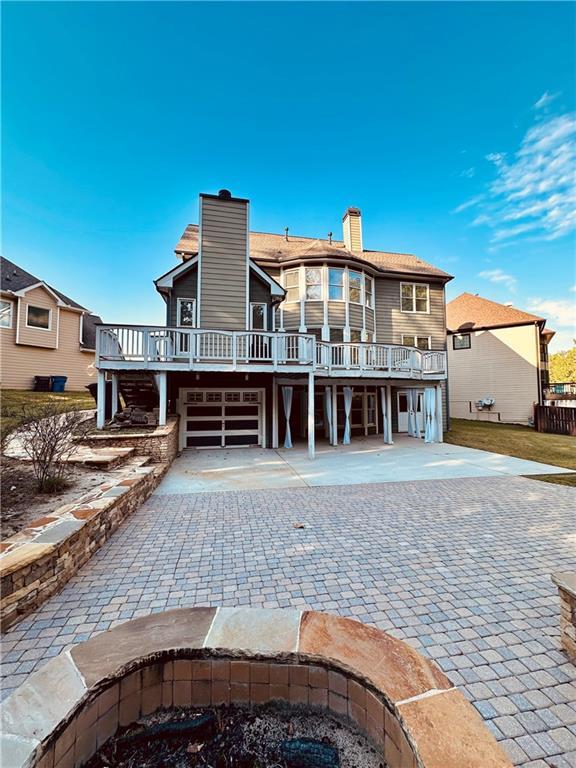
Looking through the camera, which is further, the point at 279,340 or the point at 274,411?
the point at 274,411

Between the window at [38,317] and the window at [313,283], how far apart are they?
13.9 m

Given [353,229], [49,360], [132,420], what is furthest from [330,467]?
[49,360]

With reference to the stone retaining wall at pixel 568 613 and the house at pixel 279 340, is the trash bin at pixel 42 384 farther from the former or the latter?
the stone retaining wall at pixel 568 613

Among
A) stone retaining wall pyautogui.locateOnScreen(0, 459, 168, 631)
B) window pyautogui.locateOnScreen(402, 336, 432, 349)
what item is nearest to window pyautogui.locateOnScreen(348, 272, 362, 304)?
window pyautogui.locateOnScreen(402, 336, 432, 349)

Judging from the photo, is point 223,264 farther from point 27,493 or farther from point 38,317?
point 38,317

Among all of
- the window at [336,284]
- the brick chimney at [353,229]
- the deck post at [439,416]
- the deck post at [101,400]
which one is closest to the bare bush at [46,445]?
the deck post at [101,400]

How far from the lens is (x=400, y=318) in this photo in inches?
614

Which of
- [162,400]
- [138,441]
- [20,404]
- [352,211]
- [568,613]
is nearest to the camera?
[568,613]

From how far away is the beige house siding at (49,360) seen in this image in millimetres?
15555

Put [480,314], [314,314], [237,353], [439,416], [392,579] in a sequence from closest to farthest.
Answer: [392,579] → [237,353] → [439,416] → [314,314] → [480,314]

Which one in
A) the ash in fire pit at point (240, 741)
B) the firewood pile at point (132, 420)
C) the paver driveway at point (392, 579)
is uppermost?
the firewood pile at point (132, 420)

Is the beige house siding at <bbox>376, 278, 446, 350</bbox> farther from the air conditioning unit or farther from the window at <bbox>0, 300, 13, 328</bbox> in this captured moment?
the window at <bbox>0, 300, 13, 328</bbox>

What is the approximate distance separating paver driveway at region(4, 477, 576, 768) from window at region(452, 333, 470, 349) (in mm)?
17655

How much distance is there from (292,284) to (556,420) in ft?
47.2
